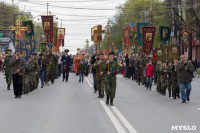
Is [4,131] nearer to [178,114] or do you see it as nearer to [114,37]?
[178,114]

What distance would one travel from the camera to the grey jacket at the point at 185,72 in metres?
15.8

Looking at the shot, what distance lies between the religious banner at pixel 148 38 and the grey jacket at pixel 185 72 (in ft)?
49.9

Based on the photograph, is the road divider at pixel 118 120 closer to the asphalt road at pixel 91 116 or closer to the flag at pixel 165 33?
the asphalt road at pixel 91 116

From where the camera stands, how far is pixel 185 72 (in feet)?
52.1

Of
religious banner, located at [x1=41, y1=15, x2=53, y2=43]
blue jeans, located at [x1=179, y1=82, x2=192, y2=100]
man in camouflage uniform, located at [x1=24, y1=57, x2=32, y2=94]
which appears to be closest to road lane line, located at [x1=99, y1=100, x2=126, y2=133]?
blue jeans, located at [x1=179, y1=82, x2=192, y2=100]

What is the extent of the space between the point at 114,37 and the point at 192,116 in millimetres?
80225

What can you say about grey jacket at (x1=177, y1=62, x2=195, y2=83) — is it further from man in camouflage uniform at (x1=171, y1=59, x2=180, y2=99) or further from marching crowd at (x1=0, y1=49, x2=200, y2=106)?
man in camouflage uniform at (x1=171, y1=59, x2=180, y2=99)

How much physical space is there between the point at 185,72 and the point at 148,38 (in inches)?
618

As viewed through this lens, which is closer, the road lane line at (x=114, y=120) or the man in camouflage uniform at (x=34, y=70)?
the road lane line at (x=114, y=120)

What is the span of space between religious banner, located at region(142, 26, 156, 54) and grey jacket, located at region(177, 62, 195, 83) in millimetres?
15212

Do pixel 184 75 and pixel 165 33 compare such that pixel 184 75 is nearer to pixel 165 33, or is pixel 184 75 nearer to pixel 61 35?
pixel 165 33

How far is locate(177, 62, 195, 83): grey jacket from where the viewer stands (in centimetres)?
1584

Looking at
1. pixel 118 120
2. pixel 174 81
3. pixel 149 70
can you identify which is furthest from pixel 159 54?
pixel 118 120

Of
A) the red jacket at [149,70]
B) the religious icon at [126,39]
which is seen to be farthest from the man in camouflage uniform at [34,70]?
the religious icon at [126,39]
